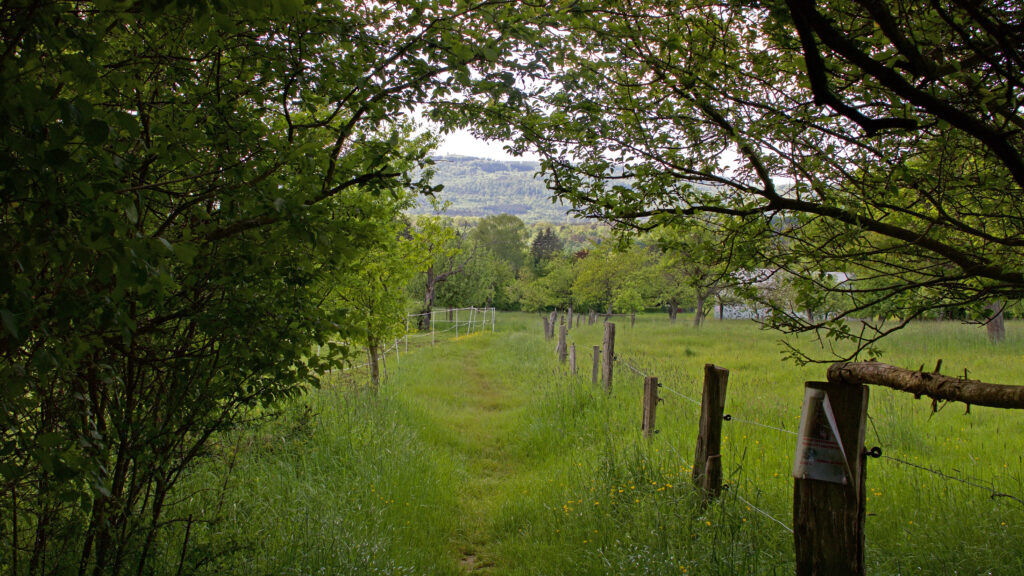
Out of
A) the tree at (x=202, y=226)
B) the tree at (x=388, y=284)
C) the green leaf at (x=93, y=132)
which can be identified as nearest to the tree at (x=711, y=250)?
the tree at (x=202, y=226)

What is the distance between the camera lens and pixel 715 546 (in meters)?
3.56

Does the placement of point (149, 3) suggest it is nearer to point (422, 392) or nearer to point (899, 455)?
point (899, 455)

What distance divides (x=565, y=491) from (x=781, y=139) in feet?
12.2

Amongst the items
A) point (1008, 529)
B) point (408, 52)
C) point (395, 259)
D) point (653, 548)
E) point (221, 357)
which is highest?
point (408, 52)

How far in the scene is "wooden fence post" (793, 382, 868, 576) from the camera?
2.28 meters

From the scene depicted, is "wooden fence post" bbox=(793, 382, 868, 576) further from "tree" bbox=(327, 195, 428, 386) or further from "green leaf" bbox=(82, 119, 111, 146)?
"tree" bbox=(327, 195, 428, 386)

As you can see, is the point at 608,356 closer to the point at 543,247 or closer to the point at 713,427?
the point at 713,427

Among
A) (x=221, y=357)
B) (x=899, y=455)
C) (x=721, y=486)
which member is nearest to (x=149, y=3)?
(x=221, y=357)

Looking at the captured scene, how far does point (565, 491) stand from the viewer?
209 inches

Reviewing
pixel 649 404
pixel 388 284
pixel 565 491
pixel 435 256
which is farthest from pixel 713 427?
pixel 435 256

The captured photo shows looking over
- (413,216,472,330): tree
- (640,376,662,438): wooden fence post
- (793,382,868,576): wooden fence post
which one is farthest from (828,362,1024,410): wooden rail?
(413,216,472,330): tree

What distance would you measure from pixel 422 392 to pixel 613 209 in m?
8.02

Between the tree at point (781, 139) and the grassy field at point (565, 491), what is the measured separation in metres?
1.60

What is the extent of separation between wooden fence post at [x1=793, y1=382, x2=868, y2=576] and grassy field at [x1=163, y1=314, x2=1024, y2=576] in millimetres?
971
